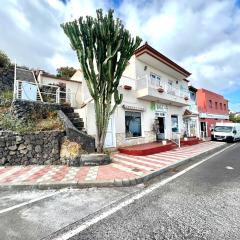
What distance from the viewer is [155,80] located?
19.8 m

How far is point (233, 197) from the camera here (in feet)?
16.5

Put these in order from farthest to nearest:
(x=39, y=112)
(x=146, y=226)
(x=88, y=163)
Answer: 1. (x=39, y=112)
2. (x=88, y=163)
3. (x=146, y=226)

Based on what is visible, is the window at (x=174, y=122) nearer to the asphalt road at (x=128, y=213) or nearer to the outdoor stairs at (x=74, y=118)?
the outdoor stairs at (x=74, y=118)

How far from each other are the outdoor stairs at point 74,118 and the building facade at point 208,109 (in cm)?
2185

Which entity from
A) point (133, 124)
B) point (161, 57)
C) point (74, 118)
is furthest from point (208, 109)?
point (74, 118)

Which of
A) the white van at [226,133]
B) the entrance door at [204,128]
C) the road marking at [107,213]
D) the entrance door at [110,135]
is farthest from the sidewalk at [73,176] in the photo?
the entrance door at [204,128]

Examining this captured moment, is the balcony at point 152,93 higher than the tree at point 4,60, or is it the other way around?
the tree at point 4,60

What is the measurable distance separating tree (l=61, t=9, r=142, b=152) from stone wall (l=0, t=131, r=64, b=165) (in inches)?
74.8

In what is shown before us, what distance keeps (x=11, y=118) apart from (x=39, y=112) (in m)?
1.33

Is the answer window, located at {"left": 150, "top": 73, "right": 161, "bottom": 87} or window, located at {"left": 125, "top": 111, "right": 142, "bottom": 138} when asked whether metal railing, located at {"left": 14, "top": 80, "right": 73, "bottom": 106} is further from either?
window, located at {"left": 150, "top": 73, "right": 161, "bottom": 87}

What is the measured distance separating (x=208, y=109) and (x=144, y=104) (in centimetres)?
2017

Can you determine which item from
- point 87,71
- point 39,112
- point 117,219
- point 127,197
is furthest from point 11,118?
point 117,219

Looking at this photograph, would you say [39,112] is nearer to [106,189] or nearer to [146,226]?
[106,189]

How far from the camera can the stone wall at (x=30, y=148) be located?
9.02m
